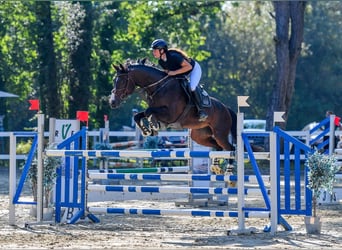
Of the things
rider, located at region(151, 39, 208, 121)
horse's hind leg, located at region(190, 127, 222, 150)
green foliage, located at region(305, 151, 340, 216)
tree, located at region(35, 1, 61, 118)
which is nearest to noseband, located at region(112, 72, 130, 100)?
rider, located at region(151, 39, 208, 121)

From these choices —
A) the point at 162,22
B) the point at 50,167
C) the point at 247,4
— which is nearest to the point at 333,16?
the point at 247,4

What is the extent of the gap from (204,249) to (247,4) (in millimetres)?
45556

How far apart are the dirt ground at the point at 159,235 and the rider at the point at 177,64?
5.42ft

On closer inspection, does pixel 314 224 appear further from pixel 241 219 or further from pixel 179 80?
pixel 179 80

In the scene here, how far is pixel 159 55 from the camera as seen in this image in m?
9.80

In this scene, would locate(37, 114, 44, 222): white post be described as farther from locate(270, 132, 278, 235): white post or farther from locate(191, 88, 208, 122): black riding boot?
locate(270, 132, 278, 235): white post

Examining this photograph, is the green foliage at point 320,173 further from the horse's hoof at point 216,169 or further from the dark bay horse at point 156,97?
the horse's hoof at point 216,169

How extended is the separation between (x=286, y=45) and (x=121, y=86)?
15161mm

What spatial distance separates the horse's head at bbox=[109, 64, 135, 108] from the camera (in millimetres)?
9625

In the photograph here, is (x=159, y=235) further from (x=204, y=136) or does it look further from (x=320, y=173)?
(x=204, y=136)

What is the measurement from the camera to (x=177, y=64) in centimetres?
998

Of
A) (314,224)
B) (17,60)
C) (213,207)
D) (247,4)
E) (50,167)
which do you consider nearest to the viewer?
(314,224)

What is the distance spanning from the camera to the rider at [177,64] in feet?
32.0

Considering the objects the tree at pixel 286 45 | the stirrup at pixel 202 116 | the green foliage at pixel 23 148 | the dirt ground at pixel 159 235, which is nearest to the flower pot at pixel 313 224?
the dirt ground at pixel 159 235
